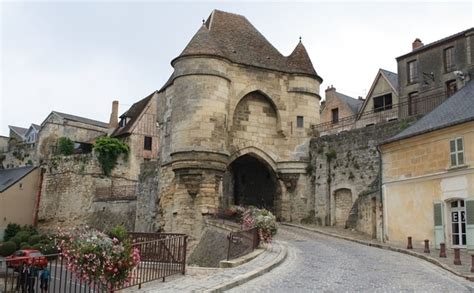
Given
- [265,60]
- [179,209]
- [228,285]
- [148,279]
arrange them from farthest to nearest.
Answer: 1. [265,60]
2. [179,209]
3. [148,279]
4. [228,285]

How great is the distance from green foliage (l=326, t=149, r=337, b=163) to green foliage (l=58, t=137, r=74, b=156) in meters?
24.7

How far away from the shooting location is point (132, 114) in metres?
43.8

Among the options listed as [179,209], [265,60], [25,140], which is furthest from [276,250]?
[25,140]

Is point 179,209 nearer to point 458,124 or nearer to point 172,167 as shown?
point 172,167

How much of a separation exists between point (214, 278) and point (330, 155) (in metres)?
15.2

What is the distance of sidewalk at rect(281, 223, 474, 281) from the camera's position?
41.7 feet

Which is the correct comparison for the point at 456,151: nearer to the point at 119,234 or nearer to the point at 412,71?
the point at 119,234

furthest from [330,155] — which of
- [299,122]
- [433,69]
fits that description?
[433,69]

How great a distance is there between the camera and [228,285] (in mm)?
9867

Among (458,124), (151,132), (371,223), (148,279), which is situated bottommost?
(148,279)

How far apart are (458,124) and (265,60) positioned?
11889 millimetres

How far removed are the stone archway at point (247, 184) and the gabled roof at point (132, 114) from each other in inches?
571

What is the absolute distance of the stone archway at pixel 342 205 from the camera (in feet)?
78.2

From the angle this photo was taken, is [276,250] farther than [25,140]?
No
